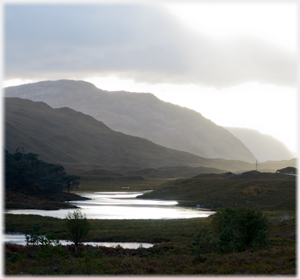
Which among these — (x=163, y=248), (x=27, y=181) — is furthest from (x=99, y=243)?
(x=27, y=181)

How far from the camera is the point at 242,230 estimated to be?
40.0 m

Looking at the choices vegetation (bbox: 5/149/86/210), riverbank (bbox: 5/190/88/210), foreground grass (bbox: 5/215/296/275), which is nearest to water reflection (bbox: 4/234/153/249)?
foreground grass (bbox: 5/215/296/275)

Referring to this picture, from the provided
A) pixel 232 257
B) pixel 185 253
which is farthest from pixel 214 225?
pixel 232 257

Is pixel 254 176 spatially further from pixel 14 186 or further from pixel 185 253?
pixel 185 253

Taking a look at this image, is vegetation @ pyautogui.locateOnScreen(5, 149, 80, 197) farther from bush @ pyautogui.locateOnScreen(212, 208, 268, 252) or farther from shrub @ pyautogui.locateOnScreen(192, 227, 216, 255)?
shrub @ pyautogui.locateOnScreen(192, 227, 216, 255)

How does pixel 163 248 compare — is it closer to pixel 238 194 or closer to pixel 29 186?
pixel 238 194

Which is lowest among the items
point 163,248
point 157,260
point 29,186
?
point 163,248

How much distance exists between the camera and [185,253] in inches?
1483

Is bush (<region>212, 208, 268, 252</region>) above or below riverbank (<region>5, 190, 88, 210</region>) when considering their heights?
above

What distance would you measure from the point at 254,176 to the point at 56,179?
2389 inches

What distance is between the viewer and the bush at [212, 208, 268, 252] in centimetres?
3734

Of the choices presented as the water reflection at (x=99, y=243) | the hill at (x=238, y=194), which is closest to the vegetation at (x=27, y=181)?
the hill at (x=238, y=194)

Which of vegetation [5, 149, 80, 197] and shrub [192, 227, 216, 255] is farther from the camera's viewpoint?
vegetation [5, 149, 80, 197]

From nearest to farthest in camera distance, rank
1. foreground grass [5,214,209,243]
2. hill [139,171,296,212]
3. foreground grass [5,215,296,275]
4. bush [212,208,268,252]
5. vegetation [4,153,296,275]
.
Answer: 1. foreground grass [5,215,296,275]
2. vegetation [4,153,296,275]
3. bush [212,208,268,252]
4. foreground grass [5,214,209,243]
5. hill [139,171,296,212]
